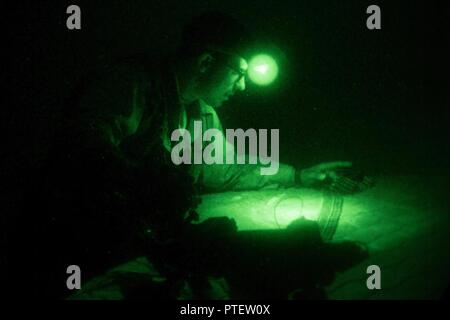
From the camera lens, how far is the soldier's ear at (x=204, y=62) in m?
3.94

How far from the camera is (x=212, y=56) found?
395 cm

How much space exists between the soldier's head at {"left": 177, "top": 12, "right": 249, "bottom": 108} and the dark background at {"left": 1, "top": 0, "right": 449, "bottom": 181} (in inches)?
25.5

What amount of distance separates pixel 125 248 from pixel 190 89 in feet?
5.88

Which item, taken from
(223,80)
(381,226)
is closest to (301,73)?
(223,80)

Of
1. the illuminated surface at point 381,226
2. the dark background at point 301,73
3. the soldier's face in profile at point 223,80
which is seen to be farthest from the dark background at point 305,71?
the illuminated surface at point 381,226

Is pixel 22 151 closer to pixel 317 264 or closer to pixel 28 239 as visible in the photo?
pixel 28 239

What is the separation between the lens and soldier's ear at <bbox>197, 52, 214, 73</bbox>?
3.94 m

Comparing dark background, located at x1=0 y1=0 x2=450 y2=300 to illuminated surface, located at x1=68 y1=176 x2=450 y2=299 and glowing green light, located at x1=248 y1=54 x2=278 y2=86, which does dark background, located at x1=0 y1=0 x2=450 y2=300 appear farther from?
illuminated surface, located at x1=68 y1=176 x2=450 y2=299

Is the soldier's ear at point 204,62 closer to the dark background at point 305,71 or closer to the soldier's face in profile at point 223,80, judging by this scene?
the soldier's face in profile at point 223,80

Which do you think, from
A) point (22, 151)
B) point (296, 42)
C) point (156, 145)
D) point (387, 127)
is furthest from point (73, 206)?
point (387, 127)

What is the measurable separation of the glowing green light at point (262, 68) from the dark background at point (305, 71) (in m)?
0.33

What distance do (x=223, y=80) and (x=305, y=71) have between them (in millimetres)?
2166

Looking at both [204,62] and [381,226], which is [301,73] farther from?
[381,226]

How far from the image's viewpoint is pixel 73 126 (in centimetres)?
302
